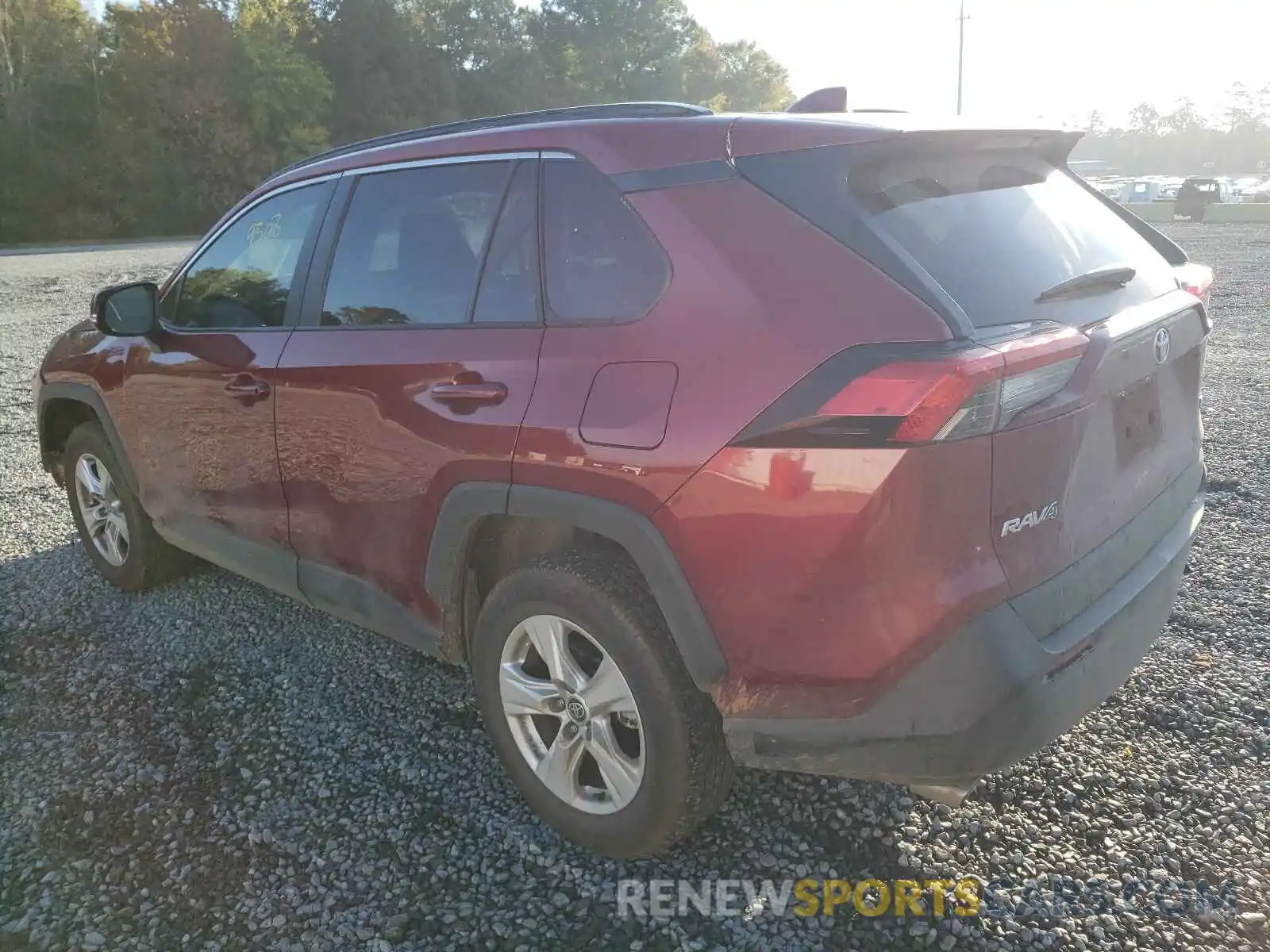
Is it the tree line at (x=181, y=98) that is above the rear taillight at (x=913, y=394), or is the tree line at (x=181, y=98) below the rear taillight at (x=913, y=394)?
above

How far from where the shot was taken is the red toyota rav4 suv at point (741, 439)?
1.94 metres

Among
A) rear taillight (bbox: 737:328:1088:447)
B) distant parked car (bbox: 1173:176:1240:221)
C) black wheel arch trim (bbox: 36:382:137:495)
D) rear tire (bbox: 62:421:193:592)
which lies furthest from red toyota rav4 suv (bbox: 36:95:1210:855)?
distant parked car (bbox: 1173:176:1240:221)

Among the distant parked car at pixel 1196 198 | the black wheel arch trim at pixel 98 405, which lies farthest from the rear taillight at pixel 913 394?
the distant parked car at pixel 1196 198

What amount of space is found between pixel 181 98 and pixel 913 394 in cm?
4808

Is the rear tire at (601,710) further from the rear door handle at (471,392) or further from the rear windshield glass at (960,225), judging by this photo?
the rear windshield glass at (960,225)

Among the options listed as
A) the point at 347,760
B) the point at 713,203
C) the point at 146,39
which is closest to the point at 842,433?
the point at 713,203

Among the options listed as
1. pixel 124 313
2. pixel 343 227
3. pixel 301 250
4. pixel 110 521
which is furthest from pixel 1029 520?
pixel 110 521

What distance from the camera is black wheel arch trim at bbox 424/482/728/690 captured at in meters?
2.15

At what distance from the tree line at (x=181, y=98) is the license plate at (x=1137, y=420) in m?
43.9

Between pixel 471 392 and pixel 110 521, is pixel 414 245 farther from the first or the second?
pixel 110 521

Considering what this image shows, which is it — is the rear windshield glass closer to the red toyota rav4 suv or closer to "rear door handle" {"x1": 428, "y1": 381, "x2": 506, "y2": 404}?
the red toyota rav4 suv

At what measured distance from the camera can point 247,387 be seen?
3.30 metres

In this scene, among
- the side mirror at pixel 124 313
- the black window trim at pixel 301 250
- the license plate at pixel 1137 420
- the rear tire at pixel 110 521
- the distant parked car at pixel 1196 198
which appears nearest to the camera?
the license plate at pixel 1137 420

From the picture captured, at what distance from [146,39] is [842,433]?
1985 inches
